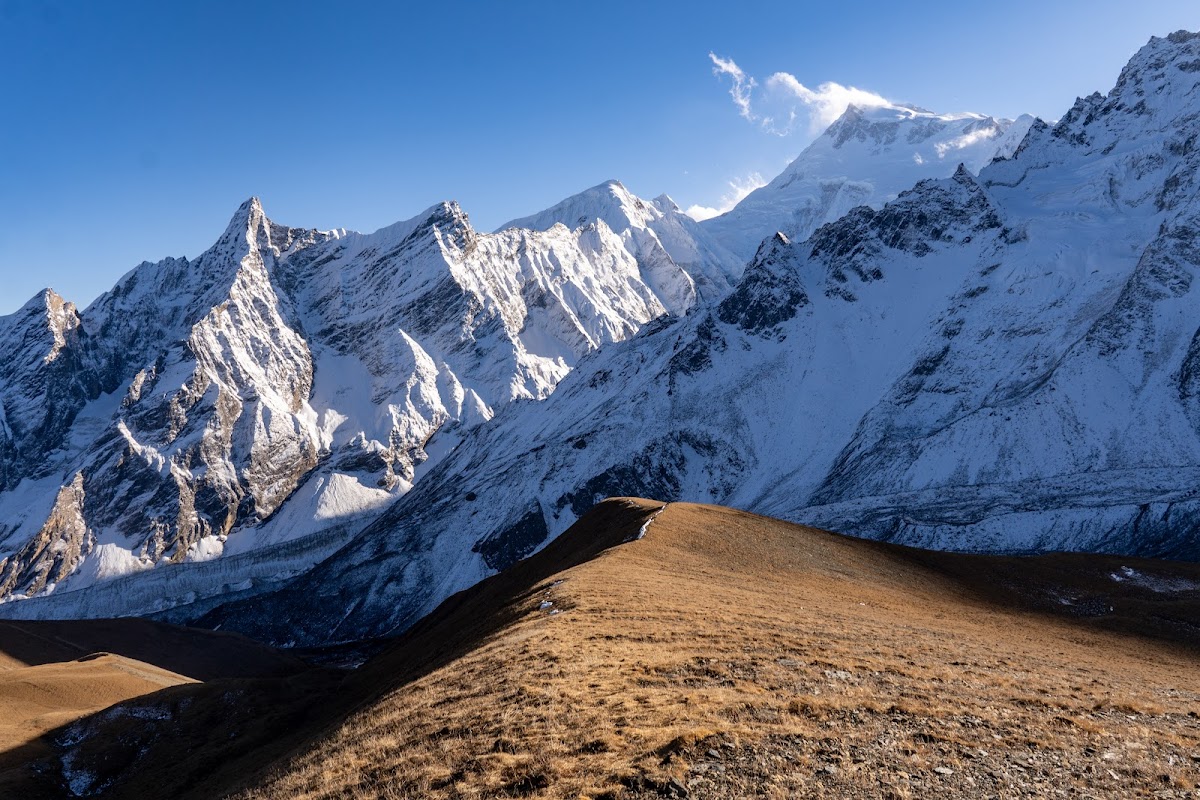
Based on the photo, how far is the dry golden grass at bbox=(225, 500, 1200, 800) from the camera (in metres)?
16.9

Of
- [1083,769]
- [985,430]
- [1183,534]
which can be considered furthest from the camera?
[985,430]

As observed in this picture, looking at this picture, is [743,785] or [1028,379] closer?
[743,785]

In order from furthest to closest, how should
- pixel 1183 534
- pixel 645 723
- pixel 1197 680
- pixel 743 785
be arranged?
1. pixel 1183 534
2. pixel 1197 680
3. pixel 645 723
4. pixel 743 785

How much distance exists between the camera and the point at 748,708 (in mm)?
20703

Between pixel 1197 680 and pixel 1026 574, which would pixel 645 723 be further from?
pixel 1026 574

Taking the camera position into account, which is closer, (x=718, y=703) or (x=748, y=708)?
(x=748, y=708)

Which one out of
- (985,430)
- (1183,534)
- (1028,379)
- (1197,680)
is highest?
(1028,379)

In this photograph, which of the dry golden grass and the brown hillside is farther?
the brown hillside

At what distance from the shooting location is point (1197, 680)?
115 feet

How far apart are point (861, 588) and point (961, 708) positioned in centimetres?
3203

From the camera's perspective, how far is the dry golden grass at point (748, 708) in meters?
16.9

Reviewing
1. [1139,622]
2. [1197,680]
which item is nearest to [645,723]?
[1197,680]

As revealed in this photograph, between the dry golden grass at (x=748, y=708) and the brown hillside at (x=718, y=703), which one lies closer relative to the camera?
the dry golden grass at (x=748, y=708)

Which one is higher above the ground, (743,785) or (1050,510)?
(1050,510)
